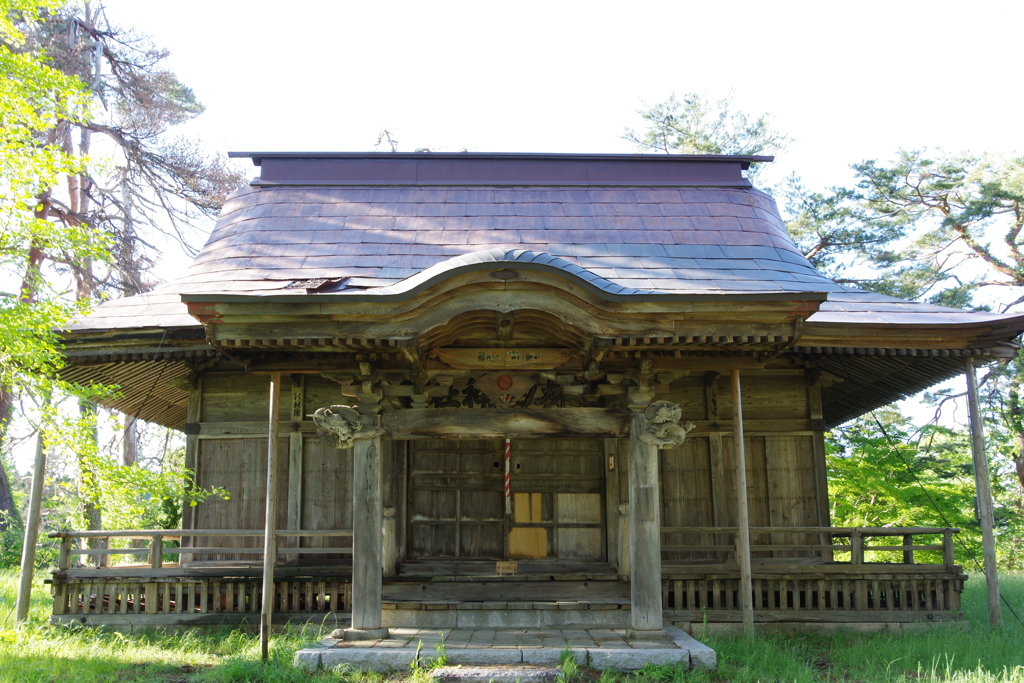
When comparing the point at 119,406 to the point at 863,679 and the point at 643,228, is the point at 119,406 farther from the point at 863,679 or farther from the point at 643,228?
the point at 863,679

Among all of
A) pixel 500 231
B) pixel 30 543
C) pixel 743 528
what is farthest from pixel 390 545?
pixel 500 231

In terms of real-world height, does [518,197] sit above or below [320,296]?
above

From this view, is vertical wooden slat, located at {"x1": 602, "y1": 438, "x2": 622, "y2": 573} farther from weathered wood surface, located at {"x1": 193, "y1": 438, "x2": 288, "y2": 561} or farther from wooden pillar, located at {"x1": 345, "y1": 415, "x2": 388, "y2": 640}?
weathered wood surface, located at {"x1": 193, "y1": 438, "x2": 288, "y2": 561}

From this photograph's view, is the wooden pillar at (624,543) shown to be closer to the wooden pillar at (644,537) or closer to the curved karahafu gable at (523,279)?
the wooden pillar at (644,537)

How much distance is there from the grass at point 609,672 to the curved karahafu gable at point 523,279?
287 centimetres

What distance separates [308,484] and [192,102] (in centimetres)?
1528

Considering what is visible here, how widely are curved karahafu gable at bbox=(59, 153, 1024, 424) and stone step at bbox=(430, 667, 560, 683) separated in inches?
112

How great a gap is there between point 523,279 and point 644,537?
2.81 meters

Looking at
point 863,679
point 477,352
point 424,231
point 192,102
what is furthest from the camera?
point 192,102

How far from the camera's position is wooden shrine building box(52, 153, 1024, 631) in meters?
7.22

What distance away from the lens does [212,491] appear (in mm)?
9859

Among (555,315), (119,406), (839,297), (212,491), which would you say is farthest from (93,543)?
(839,297)

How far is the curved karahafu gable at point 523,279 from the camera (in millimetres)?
7074

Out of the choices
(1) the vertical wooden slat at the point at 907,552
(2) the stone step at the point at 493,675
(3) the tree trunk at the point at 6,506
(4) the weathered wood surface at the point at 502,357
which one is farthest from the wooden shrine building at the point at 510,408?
(3) the tree trunk at the point at 6,506
